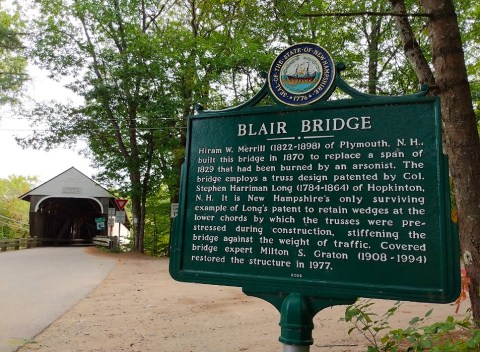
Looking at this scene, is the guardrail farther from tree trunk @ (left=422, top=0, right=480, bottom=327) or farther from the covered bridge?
tree trunk @ (left=422, top=0, right=480, bottom=327)

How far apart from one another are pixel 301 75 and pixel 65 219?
45.5 m

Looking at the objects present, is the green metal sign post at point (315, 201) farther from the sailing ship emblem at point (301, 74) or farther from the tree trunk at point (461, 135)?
the tree trunk at point (461, 135)

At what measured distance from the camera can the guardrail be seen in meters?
25.3

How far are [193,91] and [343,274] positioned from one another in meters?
21.4

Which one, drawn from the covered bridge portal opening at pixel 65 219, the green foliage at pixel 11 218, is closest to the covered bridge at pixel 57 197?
the covered bridge portal opening at pixel 65 219

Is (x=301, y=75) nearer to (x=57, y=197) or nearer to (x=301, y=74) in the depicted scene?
(x=301, y=74)

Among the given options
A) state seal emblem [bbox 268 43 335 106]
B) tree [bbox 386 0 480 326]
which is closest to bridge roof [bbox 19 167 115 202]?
tree [bbox 386 0 480 326]

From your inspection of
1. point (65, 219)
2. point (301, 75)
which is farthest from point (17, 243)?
point (301, 75)

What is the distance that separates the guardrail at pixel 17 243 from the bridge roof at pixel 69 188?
3.87 meters

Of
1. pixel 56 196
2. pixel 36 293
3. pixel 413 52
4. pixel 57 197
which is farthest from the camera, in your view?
pixel 57 197

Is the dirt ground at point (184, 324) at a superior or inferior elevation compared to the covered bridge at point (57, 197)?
inferior

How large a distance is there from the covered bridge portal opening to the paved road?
1916 cm

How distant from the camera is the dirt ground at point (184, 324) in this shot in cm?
618

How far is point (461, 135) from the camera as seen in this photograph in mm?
4488
